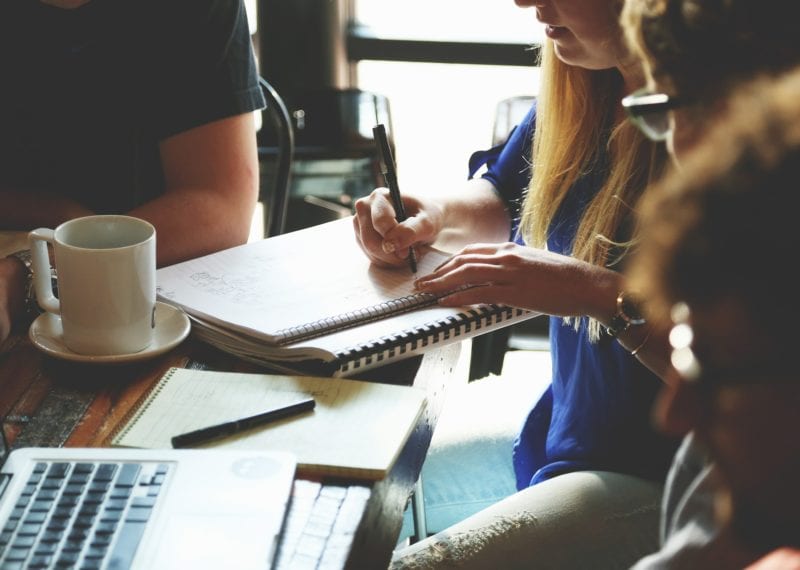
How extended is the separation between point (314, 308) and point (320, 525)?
37cm

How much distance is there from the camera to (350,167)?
2.96 metres

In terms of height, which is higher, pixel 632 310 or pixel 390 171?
pixel 390 171

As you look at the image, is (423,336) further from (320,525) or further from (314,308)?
(320,525)

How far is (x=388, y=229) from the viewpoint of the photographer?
1197 millimetres

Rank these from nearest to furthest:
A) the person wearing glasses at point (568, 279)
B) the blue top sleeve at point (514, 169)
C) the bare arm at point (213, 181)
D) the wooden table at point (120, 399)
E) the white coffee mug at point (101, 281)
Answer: the wooden table at point (120, 399) → the white coffee mug at point (101, 281) → the person wearing glasses at point (568, 279) → the bare arm at point (213, 181) → the blue top sleeve at point (514, 169)

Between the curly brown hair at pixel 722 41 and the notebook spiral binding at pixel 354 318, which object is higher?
the curly brown hair at pixel 722 41

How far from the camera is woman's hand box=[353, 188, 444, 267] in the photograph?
3.90 ft

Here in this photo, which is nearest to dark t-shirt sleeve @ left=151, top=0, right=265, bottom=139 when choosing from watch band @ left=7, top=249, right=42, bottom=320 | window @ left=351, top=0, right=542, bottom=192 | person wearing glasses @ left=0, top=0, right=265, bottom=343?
person wearing glasses @ left=0, top=0, right=265, bottom=343

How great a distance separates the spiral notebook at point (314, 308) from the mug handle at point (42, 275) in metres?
0.14

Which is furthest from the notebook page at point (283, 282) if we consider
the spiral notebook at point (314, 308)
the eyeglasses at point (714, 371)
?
the eyeglasses at point (714, 371)

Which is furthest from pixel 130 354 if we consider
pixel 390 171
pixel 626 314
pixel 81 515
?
pixel 626 314

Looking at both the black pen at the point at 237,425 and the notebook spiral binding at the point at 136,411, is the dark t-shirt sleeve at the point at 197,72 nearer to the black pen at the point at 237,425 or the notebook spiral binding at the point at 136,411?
the notebook spiral binding at the point at 136,411

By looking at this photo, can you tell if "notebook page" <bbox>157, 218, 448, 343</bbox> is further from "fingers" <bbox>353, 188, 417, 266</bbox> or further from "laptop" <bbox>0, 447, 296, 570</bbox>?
"laptop" <bbox>0, 447, 296, 570</bbox>

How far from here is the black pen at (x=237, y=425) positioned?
83 cm
